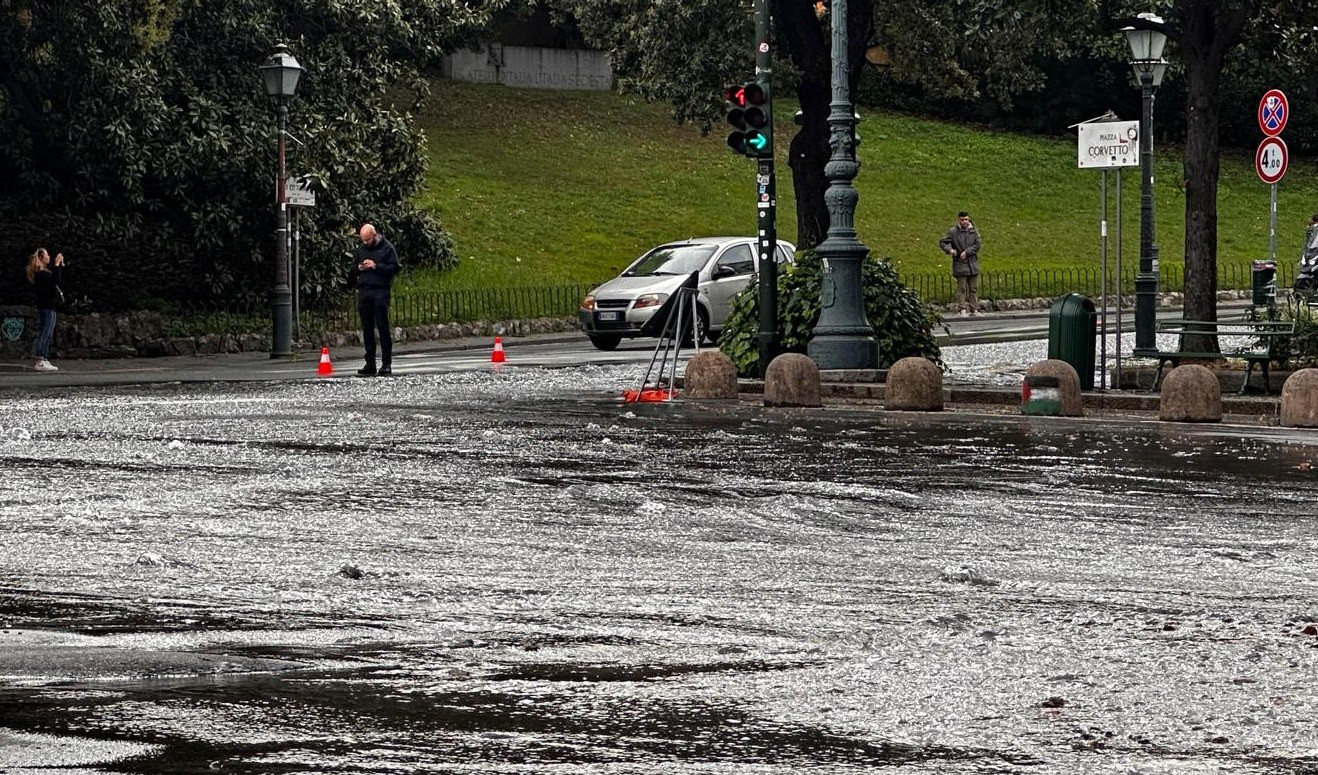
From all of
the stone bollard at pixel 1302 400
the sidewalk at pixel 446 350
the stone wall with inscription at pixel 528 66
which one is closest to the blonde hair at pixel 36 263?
the sidewalk at pixel 446 350

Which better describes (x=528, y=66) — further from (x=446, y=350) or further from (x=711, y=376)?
(x=711, y=376)

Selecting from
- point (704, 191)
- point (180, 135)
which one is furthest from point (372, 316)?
point (704, 191)

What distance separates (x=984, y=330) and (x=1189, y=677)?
98.9 feet

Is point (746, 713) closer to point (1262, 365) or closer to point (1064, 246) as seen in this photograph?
point (1262, 365)

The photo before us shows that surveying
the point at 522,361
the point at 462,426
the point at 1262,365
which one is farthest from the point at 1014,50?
the point at 462,426

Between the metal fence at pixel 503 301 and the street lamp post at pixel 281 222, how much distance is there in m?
2.10

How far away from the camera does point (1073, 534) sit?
35.1 ft

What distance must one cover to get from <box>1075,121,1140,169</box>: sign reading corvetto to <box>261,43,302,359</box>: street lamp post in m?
14.1

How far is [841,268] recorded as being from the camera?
882 inches

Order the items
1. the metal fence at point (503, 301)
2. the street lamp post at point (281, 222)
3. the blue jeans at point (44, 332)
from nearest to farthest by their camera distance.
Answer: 1. the blue jeans at point (44, 332)
2. the street lamp post at point (281, 222)
3. the metal fence at point (503, 301)

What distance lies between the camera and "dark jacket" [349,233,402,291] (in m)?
26.7

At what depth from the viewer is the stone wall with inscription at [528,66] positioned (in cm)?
6475

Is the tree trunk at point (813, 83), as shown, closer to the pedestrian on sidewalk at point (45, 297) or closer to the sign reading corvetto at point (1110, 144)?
the pedestrian on sidewalk at point (45, 297)

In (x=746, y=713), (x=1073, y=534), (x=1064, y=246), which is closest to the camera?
(x=746, y=713)
